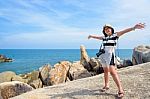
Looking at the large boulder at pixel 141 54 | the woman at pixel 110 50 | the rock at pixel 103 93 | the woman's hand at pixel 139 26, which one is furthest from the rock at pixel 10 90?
the large boulder at pixel 141 54

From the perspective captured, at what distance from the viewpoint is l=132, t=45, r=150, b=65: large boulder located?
21.3 m

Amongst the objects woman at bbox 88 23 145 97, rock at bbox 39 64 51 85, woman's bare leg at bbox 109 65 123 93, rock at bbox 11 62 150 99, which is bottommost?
rock at bbox 39 64 51 85

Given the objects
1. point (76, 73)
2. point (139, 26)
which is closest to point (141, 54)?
point (76, 73)

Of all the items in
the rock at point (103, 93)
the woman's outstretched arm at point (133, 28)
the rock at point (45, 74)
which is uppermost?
the woman's outstretched arm at point (133, 28)

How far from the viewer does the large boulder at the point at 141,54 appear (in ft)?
69.8

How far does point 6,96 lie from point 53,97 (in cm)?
404

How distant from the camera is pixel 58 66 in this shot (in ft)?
86.6

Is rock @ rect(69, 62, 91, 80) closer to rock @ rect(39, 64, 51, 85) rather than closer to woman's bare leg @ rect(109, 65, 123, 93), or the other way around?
rock @ rect(39, 64, 51, 85)

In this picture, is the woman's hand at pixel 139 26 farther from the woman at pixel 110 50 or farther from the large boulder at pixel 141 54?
the large boulder at pixel 141 54

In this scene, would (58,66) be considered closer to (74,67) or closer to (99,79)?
(74,67)

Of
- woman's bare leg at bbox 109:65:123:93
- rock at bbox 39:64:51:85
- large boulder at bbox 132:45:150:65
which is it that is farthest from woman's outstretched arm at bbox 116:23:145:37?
→ rock at bbox 39:64:51:85

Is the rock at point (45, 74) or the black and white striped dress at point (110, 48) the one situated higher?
the black and white striped dress at point (110, 48)

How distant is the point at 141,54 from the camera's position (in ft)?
71.7

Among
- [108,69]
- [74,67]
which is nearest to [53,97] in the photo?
[108,69]
